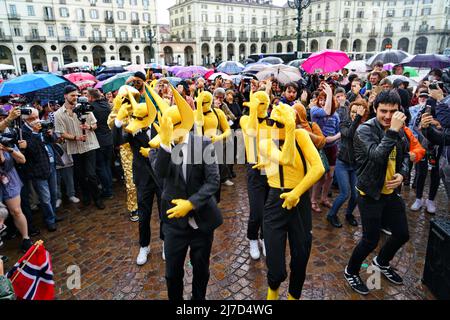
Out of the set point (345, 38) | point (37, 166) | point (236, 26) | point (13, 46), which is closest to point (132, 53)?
point (13, 46)

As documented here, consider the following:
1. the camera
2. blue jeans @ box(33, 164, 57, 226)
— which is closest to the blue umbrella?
blue jeans @ box(33, 164, 57, 226)

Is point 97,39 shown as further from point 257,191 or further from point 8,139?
point 257,191

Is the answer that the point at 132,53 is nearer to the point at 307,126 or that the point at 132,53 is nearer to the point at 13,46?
the point at 13,46

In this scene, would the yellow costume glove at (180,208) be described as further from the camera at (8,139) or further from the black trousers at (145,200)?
the camera at (8,139)

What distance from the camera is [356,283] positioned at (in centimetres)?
324

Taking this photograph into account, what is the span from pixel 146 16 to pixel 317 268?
65571 millimetres

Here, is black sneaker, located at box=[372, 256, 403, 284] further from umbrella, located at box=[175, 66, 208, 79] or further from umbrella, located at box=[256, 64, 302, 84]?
umbrella, located at box=[175, 66, 208, 79]

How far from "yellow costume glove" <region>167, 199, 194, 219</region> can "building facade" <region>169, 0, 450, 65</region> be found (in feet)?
221

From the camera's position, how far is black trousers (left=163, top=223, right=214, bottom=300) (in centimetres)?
255

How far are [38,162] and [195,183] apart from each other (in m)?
Answer: 3.32

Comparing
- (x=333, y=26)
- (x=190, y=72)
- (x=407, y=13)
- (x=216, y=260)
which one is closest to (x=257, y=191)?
(x=216, y=260)

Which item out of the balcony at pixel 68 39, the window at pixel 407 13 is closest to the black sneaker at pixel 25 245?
the balcony at pixel 68 39

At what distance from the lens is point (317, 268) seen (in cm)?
364

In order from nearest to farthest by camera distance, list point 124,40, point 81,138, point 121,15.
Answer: point 81,138, point 121,15, point 124,40
